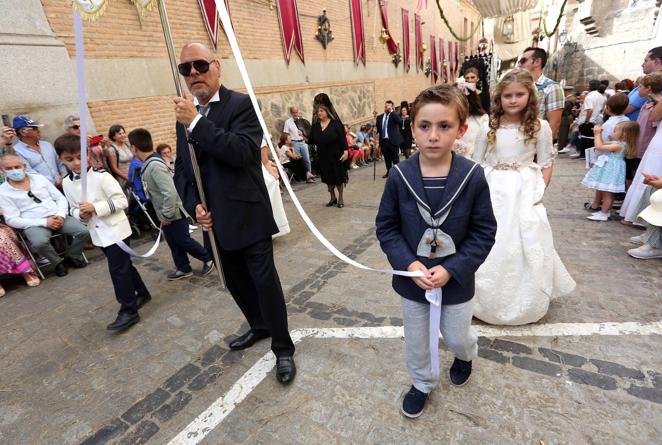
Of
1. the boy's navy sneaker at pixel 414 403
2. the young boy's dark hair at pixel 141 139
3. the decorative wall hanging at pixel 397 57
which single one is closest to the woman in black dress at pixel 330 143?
the young boy's dark hair at pixel 141 139

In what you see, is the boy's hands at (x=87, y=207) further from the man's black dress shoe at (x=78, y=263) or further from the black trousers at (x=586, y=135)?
the black trousers at (x=586, y=135)

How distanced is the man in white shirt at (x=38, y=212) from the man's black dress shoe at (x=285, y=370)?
4.02 m

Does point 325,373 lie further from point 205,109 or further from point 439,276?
point 205,109

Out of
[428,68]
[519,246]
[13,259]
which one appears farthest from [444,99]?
[428,68]

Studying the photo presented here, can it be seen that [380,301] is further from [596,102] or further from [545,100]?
[596,102]

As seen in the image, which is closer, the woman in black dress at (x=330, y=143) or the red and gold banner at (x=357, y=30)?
the woman in black dress at (x=330, y=143)

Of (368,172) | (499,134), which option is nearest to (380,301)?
(499,134)

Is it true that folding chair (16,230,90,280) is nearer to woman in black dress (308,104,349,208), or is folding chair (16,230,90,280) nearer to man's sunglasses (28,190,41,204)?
man's sunglasses (28,190,41,204)

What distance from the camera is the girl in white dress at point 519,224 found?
2.63 metres

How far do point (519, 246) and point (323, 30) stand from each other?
442 inches

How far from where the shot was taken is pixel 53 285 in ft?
14.6

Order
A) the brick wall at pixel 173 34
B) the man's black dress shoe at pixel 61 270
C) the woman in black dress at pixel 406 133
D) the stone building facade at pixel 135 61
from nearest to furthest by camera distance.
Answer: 1. the man's black dress shoe at pixel 61 270
2. the stone building facade at pixel 135 61
3. the brick wall at pixel 173 34
4. the woman in black dress at pixel 406 133

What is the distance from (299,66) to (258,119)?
9614 mm

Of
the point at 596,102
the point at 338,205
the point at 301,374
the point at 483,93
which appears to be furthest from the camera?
the point at 596,102
